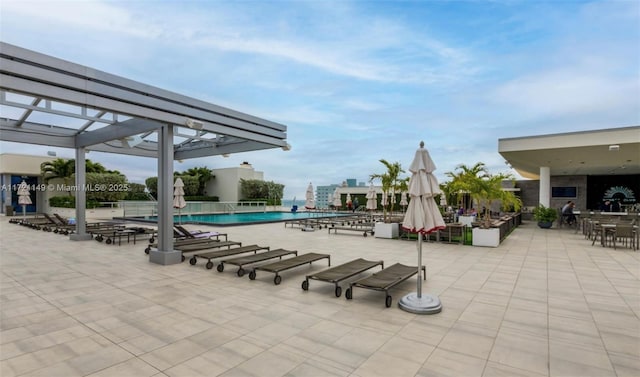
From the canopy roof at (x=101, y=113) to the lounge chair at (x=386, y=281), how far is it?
17.4ft

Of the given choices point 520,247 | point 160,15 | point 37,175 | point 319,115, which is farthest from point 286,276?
point 37,175

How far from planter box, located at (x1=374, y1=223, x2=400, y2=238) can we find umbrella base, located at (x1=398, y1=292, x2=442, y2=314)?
26.3 feet

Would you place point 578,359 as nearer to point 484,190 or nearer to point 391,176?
point 484,190

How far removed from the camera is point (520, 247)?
34.9 feet

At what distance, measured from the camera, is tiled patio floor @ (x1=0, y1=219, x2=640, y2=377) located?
3119mm

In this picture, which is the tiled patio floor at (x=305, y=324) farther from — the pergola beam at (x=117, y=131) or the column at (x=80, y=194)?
the column at (x=80, y=194)

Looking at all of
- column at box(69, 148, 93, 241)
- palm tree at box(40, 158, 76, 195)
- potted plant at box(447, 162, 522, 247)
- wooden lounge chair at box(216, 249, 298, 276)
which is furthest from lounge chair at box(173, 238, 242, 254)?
palm tree at box(40, 158, 76, 195)

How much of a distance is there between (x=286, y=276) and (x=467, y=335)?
3.76m

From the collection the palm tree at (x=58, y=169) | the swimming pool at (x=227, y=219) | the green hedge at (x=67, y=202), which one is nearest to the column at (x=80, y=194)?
the swimming pool at (x=227, y=219)

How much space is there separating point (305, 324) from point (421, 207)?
7.73ft

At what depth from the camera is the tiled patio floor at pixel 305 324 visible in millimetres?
3119

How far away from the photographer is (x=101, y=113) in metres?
8.71

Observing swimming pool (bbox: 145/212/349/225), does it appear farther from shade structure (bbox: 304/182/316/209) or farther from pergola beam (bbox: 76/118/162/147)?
pergola beam (bbox: 76/118/162/147)

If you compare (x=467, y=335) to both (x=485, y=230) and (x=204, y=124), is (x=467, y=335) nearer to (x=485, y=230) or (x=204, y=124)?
(x=204, y=124)
